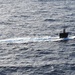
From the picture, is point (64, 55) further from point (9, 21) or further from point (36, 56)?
point (9, 21)

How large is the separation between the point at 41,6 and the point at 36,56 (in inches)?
1970

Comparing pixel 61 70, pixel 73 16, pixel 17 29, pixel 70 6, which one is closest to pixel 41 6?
pixel 70 6

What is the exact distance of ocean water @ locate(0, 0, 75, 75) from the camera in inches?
2104

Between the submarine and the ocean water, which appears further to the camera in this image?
the submarine

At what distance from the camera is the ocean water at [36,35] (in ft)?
175

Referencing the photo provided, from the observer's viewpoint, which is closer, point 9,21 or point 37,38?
point 37,38

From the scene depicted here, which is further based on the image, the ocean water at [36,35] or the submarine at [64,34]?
the submarine at [64,34]

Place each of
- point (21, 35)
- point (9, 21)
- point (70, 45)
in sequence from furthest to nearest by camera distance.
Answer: point (9, 21) → point (21, 35) → point (70, 45)

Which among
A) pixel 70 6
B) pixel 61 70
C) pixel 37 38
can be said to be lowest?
pixel 61 70

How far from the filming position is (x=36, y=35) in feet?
235

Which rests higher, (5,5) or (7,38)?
(5,5)

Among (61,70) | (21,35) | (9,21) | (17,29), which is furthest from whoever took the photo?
(9,21)

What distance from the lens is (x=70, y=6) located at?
105 m

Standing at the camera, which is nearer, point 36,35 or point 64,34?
point 64,34
